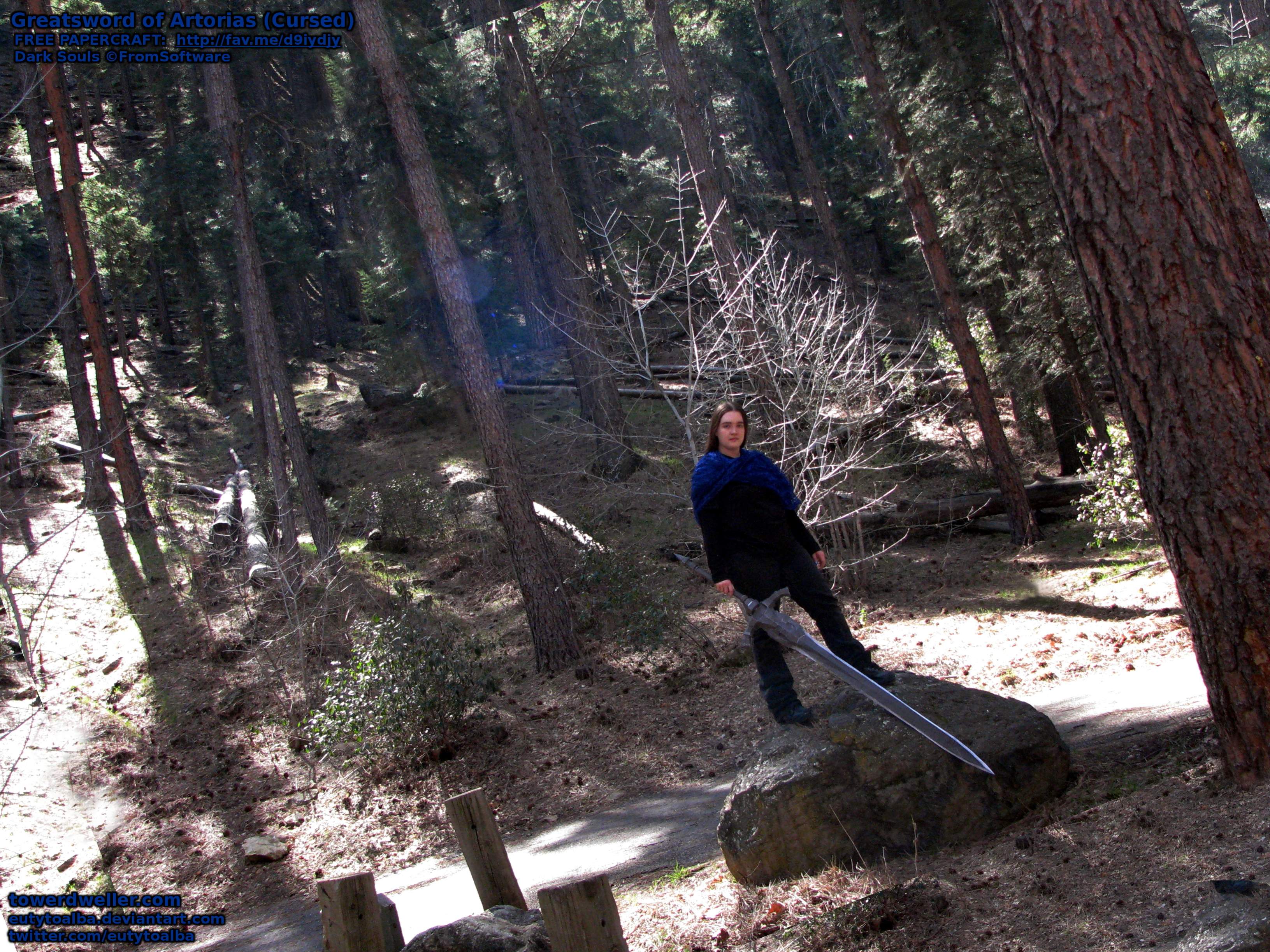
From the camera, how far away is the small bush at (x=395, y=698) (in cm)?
898

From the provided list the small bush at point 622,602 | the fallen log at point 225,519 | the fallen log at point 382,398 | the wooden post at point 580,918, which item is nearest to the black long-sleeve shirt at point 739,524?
the wooden post at point 580,918

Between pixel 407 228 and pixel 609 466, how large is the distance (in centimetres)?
880

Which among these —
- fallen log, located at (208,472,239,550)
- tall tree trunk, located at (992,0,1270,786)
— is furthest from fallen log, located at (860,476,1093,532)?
fallen log, located at (208,472,239,550)

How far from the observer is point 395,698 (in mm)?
9000

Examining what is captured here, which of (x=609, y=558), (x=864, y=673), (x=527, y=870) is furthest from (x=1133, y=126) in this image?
(x=609, y=558)

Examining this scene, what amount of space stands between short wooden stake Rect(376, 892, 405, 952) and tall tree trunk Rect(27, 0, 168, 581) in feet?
44.1

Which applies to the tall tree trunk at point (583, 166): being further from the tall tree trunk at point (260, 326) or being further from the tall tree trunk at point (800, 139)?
the tall tree trunk at point (260, 326)

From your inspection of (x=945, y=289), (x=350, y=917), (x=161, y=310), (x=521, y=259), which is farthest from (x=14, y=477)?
(x=350, y=917)

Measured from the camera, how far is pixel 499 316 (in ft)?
89.2

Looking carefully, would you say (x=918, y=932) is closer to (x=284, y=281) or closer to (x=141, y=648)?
(x=141, y=648)

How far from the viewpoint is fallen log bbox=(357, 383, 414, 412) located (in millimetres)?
26516

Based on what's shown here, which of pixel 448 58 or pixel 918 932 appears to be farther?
pixel 448 58

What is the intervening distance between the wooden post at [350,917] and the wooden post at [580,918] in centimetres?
103

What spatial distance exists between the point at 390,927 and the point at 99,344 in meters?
16.1
